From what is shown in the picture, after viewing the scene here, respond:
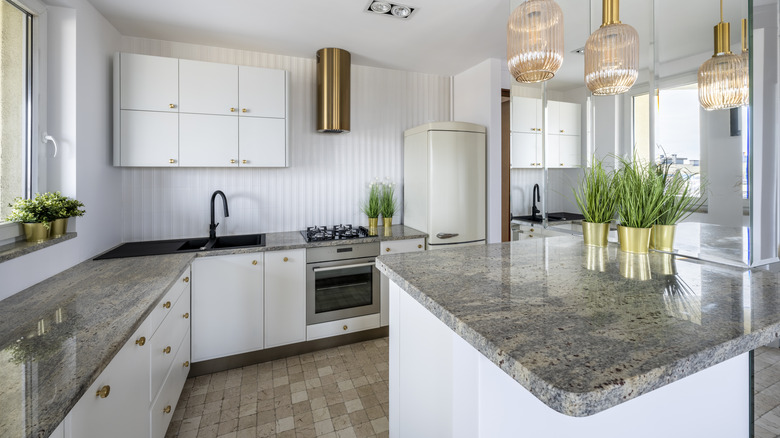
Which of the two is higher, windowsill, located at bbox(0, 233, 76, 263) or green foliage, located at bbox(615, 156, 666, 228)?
green foliage, located at bbox(615, 156, 666, 228)

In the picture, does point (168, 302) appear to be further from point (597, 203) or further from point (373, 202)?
point (597, 203)

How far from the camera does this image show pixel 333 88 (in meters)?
3.00

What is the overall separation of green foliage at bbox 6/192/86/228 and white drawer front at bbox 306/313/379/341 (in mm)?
1673

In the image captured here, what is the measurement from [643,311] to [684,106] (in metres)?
0.92

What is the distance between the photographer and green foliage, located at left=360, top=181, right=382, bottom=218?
10.9 ft

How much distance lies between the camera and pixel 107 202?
245 centimetres

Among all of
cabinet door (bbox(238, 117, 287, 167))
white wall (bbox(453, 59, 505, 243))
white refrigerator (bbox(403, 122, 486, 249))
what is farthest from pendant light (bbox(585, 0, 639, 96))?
cabinet door (bbox(238, 117, 287, 167))

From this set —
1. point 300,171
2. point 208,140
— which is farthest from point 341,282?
point 208,140

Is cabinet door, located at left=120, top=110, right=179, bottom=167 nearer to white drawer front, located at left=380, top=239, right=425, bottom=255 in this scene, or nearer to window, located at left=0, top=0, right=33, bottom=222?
window, located at left=0, top=0, right=33, bottom=222

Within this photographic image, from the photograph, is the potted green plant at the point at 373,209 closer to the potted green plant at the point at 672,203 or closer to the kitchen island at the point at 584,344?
the kitchen island at the point at 584,344

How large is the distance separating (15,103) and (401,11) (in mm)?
2232

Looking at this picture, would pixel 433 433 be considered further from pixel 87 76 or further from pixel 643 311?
pixel 87 76

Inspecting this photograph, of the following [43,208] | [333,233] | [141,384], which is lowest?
[141,384]

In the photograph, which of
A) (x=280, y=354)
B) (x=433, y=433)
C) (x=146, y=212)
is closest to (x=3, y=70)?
(x=146, y=212)
